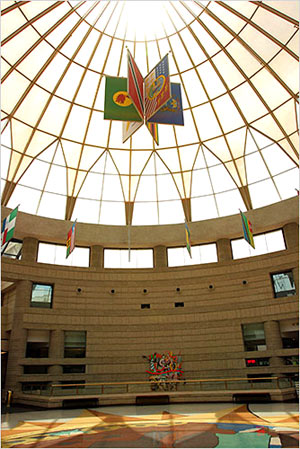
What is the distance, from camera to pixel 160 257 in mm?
36719

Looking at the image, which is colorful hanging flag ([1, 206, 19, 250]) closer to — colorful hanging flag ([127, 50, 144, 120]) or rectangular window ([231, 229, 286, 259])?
colorful hanging flag ([127, 50, 144, 120])

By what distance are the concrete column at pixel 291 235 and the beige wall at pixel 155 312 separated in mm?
96

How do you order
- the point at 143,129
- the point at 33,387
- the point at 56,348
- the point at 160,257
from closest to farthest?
1. the point at 33,387
2. the point at 56,348
3. the point at 143,129
4. the point at 160,257

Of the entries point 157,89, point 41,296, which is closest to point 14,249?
point 41,296

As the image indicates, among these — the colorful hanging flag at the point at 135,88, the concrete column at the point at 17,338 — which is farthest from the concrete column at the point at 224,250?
the colorful hanging flag at the point at 135,88

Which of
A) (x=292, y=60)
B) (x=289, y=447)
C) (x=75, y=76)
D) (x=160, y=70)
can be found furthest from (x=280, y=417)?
(x=75, y=76)

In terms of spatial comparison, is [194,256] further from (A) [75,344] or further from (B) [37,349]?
(B) [37,349]

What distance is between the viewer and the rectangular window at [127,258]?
36938 millimetres

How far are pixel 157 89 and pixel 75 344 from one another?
24.1m

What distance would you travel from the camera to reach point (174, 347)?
108 feet

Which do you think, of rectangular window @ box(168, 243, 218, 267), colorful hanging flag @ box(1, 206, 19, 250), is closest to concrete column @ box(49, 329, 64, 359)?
colorful hanging flag @ box(1, 206, 19, 250)

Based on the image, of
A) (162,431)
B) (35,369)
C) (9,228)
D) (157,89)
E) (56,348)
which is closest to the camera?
(162,431)

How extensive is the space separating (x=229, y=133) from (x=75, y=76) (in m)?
15.8

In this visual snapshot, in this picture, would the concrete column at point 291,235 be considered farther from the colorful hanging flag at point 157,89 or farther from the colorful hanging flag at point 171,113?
the colorful hanging flag at point 157,89
